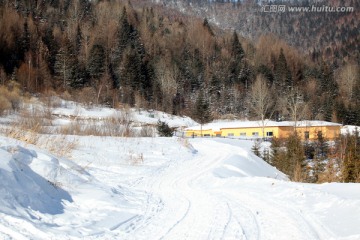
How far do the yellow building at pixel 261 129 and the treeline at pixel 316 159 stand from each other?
7309 mm

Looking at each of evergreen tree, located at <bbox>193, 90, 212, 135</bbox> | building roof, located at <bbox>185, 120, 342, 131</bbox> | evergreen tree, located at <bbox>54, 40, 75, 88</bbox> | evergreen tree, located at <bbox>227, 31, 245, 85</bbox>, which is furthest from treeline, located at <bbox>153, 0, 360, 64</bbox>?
evergreen tree, located at <bbox>54, 40, 75, 88</bbox>

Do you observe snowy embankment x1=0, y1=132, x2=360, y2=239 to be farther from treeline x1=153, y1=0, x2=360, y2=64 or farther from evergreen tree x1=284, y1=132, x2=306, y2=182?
treeline x1=153, y1=0, x2=360, y2=64

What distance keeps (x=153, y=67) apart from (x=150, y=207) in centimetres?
7169

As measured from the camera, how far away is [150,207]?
6559mm

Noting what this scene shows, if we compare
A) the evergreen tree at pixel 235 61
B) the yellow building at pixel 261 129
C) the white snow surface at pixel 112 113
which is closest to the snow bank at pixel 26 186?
the white snow surface at pixel 112 113

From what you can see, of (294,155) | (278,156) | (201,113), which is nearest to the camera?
(294,155)

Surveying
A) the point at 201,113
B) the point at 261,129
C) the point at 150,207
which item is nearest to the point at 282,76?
the point at 201,113

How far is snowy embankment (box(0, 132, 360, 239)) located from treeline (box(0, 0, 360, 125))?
4631 centimetres

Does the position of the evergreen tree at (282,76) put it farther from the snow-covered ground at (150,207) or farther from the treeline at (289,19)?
the snow-covered ground at (150,207)

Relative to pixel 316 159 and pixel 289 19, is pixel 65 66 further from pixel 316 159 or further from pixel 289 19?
pixel 289 19

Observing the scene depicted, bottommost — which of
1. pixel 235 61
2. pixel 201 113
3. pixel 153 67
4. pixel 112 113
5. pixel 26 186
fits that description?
pixel 26 186

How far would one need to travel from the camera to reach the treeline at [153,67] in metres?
62.2

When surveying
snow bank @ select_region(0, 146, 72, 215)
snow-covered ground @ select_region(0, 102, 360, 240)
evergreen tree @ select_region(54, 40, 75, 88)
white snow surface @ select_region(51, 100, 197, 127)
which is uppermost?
evergreen tree @ select_region(54, 40, 75, 88)

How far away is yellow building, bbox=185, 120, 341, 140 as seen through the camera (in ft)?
170
